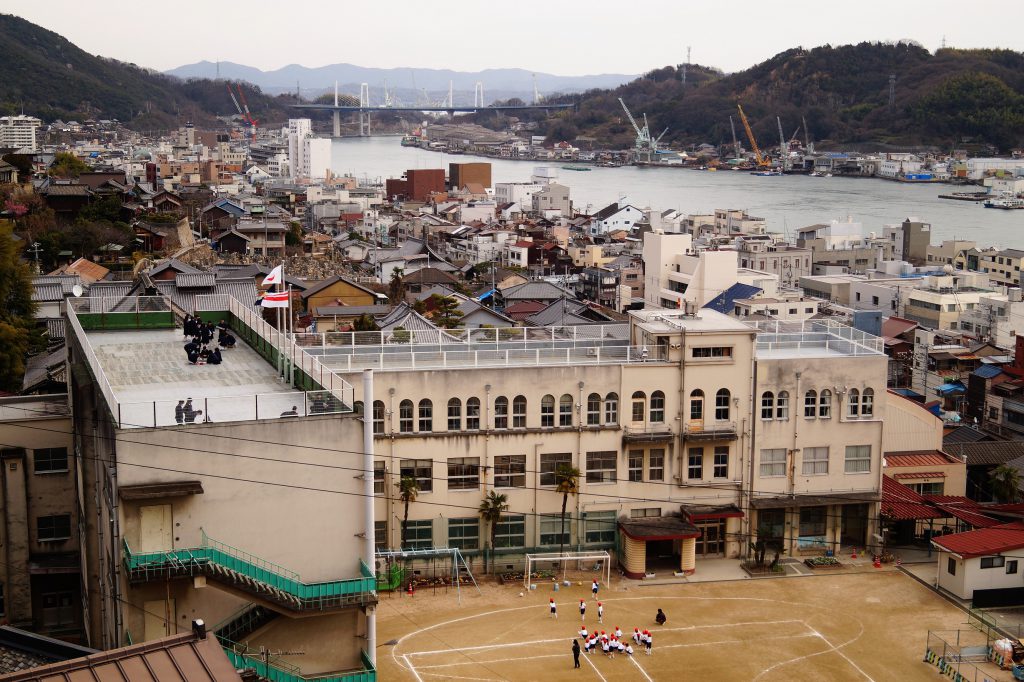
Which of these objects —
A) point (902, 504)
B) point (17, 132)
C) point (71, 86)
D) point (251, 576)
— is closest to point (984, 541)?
point (902, 504)

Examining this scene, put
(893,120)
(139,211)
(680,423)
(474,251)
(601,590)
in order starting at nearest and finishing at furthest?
(601,590)
(680,423)
(139,211)
(474,251)
(893,120)

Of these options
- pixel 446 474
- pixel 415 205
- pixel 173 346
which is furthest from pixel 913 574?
pixel 415 205

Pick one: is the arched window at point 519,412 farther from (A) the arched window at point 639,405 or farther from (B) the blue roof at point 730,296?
(B) the blue roof at point 730,296

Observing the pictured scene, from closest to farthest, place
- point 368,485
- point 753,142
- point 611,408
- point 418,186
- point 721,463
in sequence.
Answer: point 368,485 → point 611,408 → point 721,463 → point 418,186 → point 753,142

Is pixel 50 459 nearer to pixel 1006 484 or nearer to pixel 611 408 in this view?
pixel 611 408

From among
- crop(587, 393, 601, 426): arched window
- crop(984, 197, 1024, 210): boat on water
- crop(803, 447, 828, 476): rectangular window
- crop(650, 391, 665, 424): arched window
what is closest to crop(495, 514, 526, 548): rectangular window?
crop(587, 393, 601, 426): arched window

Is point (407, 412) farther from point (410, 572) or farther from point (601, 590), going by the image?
point (601, 590)
